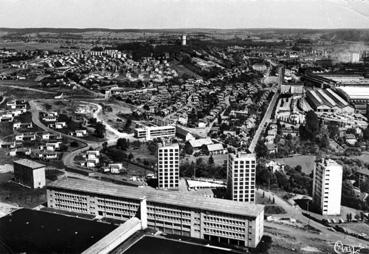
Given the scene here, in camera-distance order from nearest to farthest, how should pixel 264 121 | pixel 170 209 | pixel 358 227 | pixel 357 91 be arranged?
pixel 170 209, pixel 358 227, pixel 264 121, pixel 357 91

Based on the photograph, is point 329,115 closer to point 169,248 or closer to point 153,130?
point 153,130

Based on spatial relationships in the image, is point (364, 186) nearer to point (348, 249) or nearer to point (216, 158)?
point (348, 249)

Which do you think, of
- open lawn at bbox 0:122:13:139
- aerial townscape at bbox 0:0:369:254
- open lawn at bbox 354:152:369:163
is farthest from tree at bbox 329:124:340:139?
open lawn at bbox 0:122:13:139

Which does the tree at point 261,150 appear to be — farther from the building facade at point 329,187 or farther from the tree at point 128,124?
the tree at point 128,124

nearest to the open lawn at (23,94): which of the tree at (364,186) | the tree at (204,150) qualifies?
the tree at (204,150)

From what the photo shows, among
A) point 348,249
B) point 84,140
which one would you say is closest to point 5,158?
point 84,140
